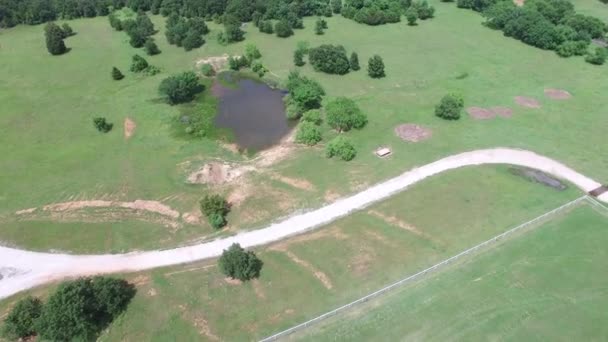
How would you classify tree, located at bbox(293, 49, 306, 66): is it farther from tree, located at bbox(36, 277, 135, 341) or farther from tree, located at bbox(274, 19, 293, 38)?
tree, located at bbox(36, 277, 135, 341)

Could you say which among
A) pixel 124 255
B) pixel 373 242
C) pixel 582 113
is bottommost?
pixel 124 255

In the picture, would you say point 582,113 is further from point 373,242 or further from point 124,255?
point 124,255

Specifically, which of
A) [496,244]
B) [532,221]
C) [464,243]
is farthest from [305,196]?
[532,221]

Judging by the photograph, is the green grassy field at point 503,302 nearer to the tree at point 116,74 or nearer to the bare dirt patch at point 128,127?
the bare dirt patch at point 128,127

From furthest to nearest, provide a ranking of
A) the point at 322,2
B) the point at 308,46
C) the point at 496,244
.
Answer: the point at 322,2 → the point at 308,46 → the point at 496,244

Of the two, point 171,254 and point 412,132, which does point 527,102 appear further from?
point 171,254

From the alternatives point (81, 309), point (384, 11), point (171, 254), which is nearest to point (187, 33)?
point (384, 11)

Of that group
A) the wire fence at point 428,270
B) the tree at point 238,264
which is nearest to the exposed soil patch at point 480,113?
the wire fence at point 428,270
